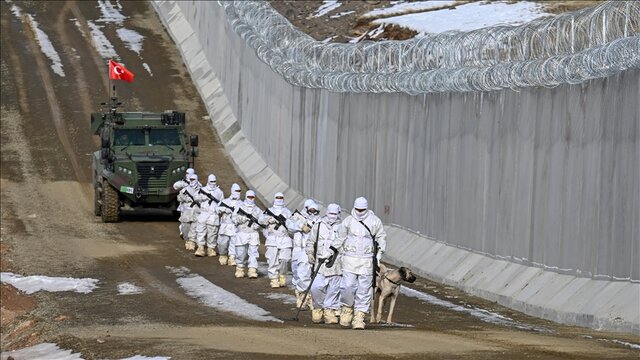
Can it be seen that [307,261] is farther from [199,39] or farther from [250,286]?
[199,39]

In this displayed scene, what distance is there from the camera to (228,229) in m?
28.0

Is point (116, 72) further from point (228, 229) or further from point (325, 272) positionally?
point (325, 272)

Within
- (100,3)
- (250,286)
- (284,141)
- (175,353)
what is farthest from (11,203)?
(100,3)

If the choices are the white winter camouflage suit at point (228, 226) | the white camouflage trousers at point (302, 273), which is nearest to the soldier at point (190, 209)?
the white winter camouflage suit at point (228, 226)

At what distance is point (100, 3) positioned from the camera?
65938mm

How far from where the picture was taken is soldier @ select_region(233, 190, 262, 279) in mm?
26188

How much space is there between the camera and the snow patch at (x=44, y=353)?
60.4ft

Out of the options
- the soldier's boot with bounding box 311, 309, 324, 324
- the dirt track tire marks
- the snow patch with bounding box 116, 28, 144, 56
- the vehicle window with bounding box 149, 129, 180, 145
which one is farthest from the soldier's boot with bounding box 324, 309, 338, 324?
the snow patch with bounding box 116, 28, 144, 56

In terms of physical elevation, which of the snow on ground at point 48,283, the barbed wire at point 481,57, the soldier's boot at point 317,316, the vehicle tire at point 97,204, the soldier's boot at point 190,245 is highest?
the barbed wire at point 481,57

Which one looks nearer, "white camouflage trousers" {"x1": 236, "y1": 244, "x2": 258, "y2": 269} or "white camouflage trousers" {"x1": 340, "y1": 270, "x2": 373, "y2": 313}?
"white camouflage trousers" {"x1": 340, "y1": 270, "x2": 373, "y2": 313}

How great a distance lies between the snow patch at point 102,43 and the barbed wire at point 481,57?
691 inches

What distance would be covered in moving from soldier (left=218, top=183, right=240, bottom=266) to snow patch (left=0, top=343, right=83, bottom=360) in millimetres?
7610

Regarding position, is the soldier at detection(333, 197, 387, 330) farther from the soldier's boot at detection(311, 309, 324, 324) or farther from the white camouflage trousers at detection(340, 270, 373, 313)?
the soldier's boot at detection(311, 309, 324, 324)

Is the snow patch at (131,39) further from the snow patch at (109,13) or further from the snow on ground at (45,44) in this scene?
the snow on ground at (45,44)
